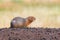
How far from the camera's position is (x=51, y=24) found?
7926 millimetres

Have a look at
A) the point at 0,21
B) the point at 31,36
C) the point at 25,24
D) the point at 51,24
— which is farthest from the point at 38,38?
the point at 0,21

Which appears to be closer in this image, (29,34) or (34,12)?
(29,34)

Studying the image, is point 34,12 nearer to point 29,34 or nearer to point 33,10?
point 33,10

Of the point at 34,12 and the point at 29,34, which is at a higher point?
the point at 34,12

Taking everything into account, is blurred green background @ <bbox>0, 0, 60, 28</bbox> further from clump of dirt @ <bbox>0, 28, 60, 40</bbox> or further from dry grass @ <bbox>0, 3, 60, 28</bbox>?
clump of dirt @ <bbox>0, 28, 60, 40</bbox>

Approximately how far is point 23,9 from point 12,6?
0.38m

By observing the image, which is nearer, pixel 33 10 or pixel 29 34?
pixel 29 34

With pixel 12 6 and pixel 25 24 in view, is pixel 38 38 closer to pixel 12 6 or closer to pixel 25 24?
pixel 25 24

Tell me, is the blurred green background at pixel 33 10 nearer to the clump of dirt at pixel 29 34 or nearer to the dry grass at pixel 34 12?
the dry grass at pixel 34 12

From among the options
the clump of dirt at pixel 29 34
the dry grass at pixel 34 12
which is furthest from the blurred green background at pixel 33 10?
the clump of dirt at pixel 29 34

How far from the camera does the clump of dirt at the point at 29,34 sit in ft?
16.5

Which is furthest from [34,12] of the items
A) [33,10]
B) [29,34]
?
[29,34]

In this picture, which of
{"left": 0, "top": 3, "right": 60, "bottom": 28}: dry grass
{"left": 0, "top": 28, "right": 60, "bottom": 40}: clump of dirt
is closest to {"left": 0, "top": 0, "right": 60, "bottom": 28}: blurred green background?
{"left": 0, "top": 3, "right": 60, "bottom": 28}: dry grass

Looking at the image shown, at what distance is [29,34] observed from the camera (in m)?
5.23
